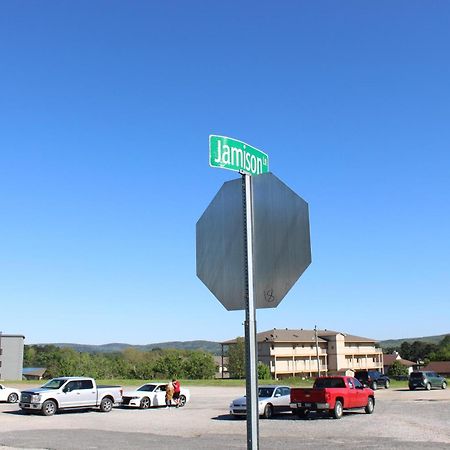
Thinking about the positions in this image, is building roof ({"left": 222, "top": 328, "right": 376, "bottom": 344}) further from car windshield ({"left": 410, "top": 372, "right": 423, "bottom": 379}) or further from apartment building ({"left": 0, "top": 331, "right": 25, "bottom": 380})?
car windshield ({"left": 410, "top": 372, "right": 423, "bottom": 379})

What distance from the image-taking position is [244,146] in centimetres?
399

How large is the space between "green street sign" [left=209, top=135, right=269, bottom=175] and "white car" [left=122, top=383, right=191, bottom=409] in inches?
1098

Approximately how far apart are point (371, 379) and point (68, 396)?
31337 mm

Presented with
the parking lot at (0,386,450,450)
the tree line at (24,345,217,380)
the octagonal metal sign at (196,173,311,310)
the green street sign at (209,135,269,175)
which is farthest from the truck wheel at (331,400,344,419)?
the tree line at (24,345,217,380)

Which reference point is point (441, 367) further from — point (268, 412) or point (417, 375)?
point (268, 412)

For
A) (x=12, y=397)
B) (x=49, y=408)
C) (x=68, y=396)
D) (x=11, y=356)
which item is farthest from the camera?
(x=11, y=356)

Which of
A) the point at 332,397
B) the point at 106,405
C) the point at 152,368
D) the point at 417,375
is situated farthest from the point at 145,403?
the point at 152,368

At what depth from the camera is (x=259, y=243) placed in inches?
150

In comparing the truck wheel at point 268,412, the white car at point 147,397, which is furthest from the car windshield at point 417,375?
the truck wheel at point 268,412

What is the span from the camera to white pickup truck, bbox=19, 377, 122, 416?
2608 cm

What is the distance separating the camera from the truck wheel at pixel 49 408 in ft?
85.3

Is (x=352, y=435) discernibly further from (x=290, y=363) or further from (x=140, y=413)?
(x=290, y=363)

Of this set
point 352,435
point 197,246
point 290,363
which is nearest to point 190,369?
point 290,363

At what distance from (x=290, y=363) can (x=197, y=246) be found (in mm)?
109799
